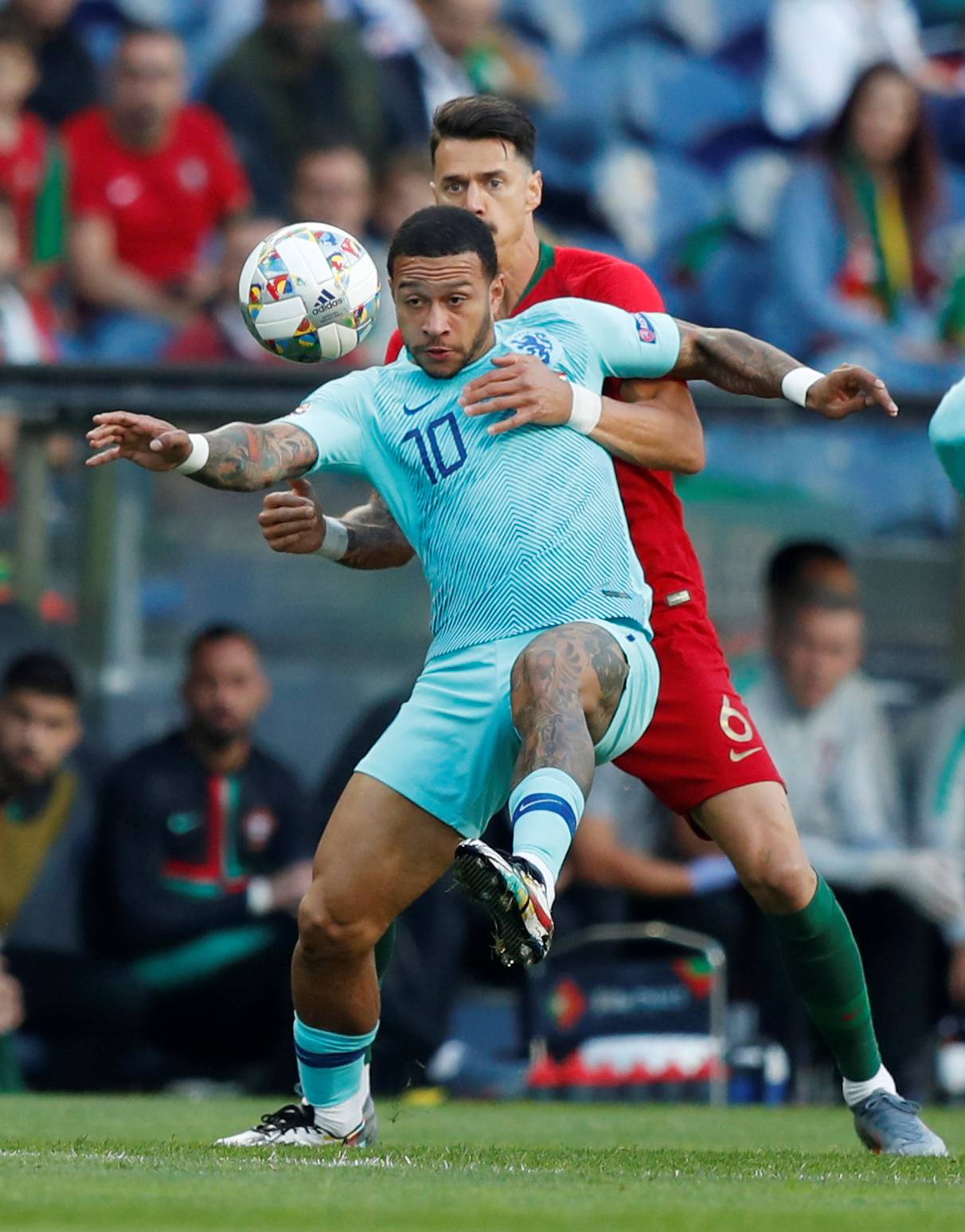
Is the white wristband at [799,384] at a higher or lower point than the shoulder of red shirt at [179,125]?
lower

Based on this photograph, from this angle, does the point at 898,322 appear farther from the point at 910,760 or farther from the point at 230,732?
the point at 230,732

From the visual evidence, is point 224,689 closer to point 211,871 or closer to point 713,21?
point 211,871

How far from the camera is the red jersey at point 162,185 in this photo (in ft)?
35.5

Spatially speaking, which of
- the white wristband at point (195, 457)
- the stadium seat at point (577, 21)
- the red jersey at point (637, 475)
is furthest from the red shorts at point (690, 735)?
the stadium seat at point (577, 21)

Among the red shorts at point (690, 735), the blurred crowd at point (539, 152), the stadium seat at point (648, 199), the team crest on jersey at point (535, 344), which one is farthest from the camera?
the stadium seat at point (648, 199)

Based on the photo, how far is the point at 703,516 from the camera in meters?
11.1

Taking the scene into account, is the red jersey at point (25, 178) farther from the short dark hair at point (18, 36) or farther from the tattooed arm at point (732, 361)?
the tattooed arm at point (732, 361)

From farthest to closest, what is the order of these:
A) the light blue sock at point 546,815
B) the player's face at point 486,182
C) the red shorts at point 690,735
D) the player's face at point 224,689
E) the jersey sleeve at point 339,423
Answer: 1. the player's face at point 224,689
2. the player's face at point 486,182
3. the red shorts at point 690,735
4. the jersey sleeve at point 339,423
5. the light blue sock at point 546,815

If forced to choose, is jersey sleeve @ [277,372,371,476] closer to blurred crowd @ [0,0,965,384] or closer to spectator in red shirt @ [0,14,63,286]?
blurred crowd @ [0,0,965,384]

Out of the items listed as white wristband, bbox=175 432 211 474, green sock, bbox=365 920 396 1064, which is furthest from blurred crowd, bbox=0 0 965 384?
white wristband, bbox=175 432 211 474

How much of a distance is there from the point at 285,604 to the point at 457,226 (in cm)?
579

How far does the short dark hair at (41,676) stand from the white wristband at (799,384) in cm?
468

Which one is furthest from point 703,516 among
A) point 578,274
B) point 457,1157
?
point 457,1157

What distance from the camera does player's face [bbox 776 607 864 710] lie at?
9.71m
